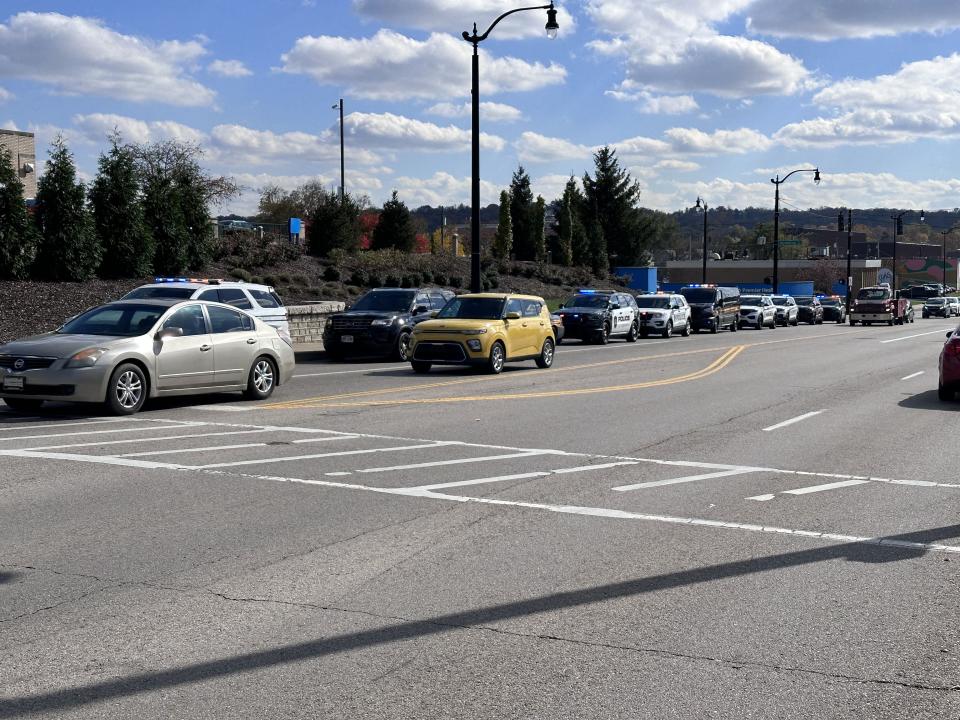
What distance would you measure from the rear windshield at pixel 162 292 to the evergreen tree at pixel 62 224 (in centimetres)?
1016

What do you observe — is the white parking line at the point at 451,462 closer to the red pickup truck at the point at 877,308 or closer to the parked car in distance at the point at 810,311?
the red pickup truck at the point at 877,308

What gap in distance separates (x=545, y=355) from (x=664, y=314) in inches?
733

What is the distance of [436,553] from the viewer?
7.45 metres

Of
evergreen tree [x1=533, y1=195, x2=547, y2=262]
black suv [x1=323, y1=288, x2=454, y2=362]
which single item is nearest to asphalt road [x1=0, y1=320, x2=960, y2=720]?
black suv [x1=323, y1=288, x2=454, y2=362]

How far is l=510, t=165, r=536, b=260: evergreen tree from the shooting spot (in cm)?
7431

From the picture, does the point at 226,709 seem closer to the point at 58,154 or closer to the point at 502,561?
the point at 502,561

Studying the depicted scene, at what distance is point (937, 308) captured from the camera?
8019 centimetres

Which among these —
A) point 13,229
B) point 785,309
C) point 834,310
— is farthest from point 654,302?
point 834,310

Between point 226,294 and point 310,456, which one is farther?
point 226,294

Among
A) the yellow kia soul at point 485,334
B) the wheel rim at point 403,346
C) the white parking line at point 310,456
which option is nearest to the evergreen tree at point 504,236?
the wheel rim at point 403,346

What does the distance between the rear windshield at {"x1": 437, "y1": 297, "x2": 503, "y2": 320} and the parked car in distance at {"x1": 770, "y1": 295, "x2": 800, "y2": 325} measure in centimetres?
3729

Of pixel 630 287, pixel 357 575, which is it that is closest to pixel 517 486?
pixel 357 575

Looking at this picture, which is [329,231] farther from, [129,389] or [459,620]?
[459,620]

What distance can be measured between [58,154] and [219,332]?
17317 mm
